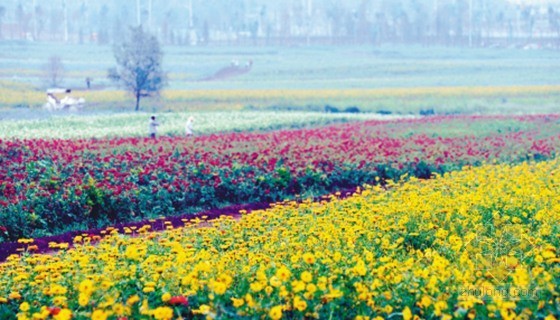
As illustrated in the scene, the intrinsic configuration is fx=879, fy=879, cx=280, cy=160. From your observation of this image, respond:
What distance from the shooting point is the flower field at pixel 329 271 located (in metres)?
6.35

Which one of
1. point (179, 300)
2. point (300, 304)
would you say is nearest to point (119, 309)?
point (179, 300)

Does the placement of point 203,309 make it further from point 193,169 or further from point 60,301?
point 193,169

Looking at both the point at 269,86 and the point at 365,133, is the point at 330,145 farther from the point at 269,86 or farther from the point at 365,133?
the point at 269,86

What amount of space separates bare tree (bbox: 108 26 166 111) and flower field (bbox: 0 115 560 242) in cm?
2398

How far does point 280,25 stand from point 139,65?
250ft

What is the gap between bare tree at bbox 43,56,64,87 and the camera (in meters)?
57.0

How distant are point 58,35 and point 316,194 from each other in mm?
86684

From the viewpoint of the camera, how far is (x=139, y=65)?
4656 cm

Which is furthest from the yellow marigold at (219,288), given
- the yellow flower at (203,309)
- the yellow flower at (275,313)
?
the yellow flower at (275,313)

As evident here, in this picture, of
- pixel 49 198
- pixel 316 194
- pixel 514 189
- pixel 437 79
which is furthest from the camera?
pixel 437 79

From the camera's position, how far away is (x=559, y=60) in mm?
84188

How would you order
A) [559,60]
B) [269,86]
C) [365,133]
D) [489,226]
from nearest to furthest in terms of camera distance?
[489,226]
[365,133]
[269,86]
[559,60]

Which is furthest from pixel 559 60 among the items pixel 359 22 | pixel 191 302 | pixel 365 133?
pixel 191 302

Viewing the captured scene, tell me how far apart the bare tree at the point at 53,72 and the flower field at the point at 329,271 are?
48.9 m
